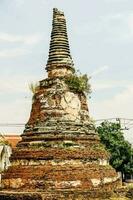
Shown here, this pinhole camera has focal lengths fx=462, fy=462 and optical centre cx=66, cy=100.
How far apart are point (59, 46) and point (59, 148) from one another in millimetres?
4677

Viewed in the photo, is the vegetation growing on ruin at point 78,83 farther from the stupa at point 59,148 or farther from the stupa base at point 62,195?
the stupa base at point 62,195

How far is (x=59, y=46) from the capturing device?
65.1 ft

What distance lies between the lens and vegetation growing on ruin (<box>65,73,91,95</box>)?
19.3m

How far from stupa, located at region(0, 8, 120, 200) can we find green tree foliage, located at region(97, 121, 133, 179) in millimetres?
20875

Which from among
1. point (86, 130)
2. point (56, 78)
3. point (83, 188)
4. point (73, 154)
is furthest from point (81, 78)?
point (83, 188)

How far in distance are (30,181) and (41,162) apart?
822 mm

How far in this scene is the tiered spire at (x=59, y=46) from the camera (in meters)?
19.6

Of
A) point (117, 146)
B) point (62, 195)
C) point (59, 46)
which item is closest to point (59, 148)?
point (62, 195)

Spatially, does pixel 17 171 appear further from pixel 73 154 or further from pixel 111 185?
pixel 111 185

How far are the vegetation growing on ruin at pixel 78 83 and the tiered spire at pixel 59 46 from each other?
1.87ft

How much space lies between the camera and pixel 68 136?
18047 millimetres

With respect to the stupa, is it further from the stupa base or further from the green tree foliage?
the green tree foliage

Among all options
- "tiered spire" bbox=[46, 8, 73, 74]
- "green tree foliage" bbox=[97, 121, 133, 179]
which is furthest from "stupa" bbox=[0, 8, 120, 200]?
"green tree foliage" bbox=[97, 121, 133, 179]

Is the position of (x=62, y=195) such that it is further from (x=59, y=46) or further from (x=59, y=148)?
(x=59, y=46)
